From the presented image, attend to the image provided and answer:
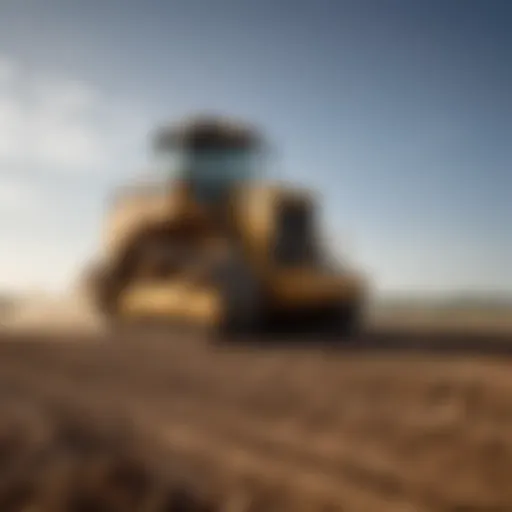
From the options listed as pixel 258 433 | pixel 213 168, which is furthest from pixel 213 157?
pixel 258 433

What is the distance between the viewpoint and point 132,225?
7.61m

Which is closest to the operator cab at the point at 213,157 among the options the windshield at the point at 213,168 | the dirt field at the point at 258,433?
the windshield at the point at 213,168

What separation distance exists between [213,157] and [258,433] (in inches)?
210

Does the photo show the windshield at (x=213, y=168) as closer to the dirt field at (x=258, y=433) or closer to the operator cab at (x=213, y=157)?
the operator cab at (x=213, y=157)

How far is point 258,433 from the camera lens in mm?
3164

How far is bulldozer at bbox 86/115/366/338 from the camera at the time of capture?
6.82m

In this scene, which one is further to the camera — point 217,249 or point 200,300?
point 217,249

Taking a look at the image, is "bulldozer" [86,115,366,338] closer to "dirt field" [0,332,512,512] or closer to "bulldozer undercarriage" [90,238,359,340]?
"bulldozer undercarriage" [90,238,359,340]

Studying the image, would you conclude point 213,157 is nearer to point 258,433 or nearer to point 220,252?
point 220,252

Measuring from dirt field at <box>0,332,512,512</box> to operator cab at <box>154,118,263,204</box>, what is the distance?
304cm

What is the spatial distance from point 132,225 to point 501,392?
5164mm

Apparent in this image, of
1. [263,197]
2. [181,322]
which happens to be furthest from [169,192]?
[181,322]

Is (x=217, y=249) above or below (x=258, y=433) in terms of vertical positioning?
above

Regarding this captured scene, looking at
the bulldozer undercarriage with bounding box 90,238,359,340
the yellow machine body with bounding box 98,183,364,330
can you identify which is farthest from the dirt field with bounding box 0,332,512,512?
the yellow machine body with bounding box 98,183,364,330
